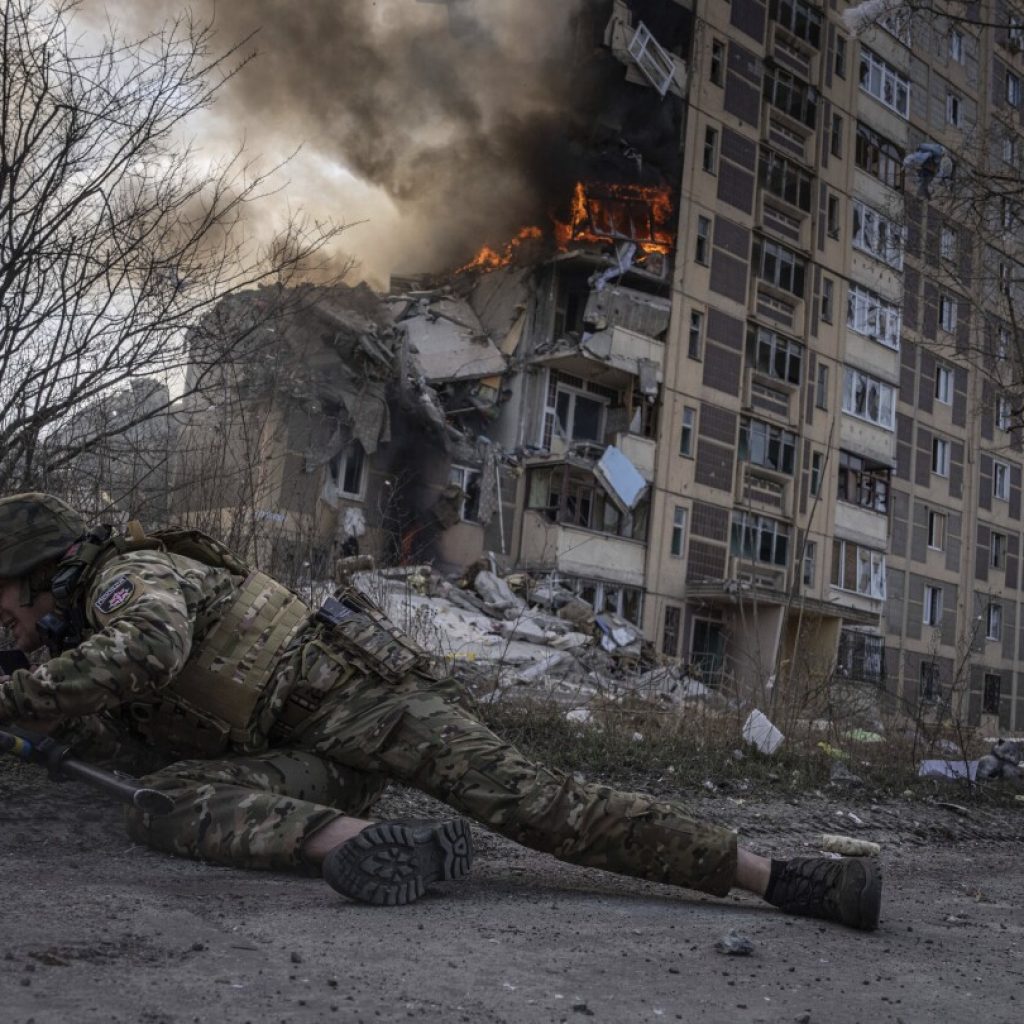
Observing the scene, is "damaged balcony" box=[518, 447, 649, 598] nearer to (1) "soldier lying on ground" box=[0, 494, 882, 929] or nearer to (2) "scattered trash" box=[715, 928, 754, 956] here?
(1) "soldier lying on ground" box=[0, 494, 882, 929]

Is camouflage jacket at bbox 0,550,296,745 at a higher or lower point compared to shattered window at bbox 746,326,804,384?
lower

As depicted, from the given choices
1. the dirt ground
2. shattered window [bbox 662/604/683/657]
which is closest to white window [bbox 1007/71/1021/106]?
shattered window [bbox 662/604/683/657]

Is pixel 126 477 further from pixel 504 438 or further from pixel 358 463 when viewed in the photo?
pixel 504 438

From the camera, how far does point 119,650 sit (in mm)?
2756

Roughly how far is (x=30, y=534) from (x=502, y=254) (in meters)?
24.8

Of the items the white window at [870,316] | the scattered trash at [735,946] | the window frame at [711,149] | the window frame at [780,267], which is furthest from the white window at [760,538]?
the scattered trash at [735,946]

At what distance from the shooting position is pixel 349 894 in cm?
268

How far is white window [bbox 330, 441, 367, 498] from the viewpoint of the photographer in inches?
868

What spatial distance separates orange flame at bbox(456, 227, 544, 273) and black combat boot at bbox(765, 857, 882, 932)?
2483cm

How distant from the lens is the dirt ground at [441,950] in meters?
1.93

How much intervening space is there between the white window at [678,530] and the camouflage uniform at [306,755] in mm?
23977

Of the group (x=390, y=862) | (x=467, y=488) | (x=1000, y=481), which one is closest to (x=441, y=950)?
(x=390, y=862)

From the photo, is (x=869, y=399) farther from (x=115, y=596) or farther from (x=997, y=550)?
(x=115, y=596)

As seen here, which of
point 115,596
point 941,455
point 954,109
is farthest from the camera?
point 954,109
